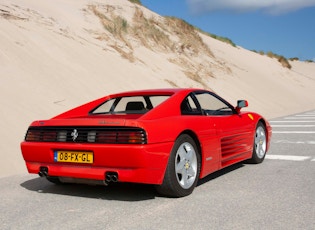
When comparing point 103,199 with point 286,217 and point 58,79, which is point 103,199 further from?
point 58,79

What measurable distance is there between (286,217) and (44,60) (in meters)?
11.5

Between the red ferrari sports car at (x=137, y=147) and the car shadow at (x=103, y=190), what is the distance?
0.64 ft

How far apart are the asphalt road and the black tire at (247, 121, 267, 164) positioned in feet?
1.67

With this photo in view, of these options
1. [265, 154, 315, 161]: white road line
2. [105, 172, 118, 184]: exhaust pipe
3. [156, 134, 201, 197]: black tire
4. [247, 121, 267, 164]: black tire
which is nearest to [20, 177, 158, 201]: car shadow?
[156, 134, 201, 197]: black tire

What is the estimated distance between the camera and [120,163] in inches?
174

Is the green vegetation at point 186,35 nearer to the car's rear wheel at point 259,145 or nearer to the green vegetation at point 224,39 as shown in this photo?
the green vegetation at point 224,39

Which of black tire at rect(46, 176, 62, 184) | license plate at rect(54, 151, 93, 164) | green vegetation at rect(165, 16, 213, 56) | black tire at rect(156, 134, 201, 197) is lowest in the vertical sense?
black tire at rect(46, 176, 62, 184)

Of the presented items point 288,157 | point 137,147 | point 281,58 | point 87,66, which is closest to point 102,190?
point 137,147

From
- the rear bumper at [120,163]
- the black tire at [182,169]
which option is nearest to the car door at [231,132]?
the black tire at [182,169]

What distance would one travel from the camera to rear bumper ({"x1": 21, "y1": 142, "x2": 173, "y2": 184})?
4.36 m

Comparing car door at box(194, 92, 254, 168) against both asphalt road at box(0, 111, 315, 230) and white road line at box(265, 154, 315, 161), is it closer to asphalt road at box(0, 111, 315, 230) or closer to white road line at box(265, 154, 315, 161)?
asphalt road at box(0, 111, 315, 230)

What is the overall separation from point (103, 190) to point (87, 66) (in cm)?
1122

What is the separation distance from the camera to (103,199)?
4848 mm

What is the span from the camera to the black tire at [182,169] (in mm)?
4672
